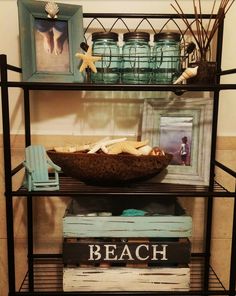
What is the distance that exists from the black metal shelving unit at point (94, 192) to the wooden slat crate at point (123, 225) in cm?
7

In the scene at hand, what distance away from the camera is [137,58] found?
102 centimetres

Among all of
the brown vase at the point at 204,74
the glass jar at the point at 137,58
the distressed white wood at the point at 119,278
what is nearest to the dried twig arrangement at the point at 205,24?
the brown vase at the point at 204,74

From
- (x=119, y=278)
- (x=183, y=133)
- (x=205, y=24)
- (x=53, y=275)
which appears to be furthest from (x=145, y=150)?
(x=53, y=275)

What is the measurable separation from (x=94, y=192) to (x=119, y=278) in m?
0.26

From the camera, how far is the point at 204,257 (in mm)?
1259

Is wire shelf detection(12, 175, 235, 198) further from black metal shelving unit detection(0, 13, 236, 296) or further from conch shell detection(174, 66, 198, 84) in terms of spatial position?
conch shell detection(174, 66, 198, 84)

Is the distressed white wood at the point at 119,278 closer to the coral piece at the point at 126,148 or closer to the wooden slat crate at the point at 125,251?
the wooden slat crate at the point at 125,251

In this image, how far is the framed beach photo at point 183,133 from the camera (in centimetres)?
108

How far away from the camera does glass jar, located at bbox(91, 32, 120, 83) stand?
103cm

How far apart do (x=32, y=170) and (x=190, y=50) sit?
533 mm

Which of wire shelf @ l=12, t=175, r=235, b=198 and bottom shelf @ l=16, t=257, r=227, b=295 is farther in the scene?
bottom shelf @ l=16, t=257, r=227, b=295

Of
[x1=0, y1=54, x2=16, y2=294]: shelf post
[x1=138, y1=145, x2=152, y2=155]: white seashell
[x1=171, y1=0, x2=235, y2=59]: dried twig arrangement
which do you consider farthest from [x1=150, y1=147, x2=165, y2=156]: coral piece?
[x1=0, y1=54, x2=16, y2=294]: shelf post

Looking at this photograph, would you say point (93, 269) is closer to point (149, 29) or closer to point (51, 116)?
point (51, 116)

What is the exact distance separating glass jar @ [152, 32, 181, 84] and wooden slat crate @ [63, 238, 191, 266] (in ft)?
1.47
